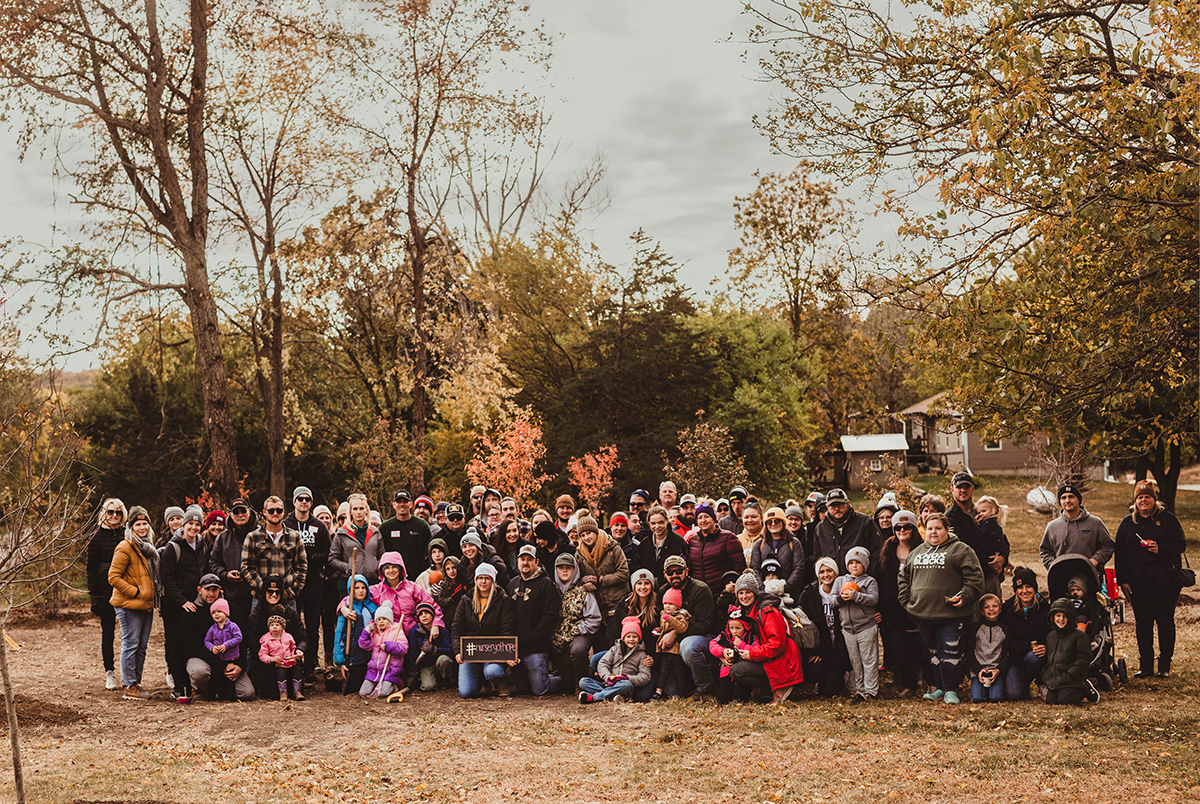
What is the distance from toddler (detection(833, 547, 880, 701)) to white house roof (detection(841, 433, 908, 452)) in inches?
1479

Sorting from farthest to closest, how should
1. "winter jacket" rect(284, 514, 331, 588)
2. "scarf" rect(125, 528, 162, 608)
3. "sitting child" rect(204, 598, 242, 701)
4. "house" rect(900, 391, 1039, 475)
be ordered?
"house" rect(900, 391, 1039, 475) < "winter jacket" rect(284, 514, 331, 588) < "scarf" rect(125, 528, 162, 608) < "sitting child" rect(204, 598, 242, 701)

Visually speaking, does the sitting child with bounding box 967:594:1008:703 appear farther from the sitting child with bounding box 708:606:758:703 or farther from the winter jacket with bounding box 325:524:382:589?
the winter jacket with bounding box 325:524:382:589

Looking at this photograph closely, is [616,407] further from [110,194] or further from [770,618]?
[770,618]

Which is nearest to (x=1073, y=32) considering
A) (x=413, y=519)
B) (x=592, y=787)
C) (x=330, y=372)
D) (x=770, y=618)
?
(x=770, y=618)

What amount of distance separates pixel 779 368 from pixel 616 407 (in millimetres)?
8889

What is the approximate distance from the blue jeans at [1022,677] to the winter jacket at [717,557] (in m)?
2.68

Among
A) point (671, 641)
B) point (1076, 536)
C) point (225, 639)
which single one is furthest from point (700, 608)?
point (225, 639)

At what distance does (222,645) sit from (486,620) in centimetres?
256

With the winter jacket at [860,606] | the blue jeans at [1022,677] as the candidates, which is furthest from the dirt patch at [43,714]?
the blue jeans at [1022,677]

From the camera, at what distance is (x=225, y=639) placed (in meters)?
9.40

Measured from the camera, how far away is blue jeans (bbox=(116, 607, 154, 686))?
9891 millimetres

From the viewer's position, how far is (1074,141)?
294 inches

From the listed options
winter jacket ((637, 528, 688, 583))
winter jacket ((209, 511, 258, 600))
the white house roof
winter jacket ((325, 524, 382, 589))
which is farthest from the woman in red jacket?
the white house roof

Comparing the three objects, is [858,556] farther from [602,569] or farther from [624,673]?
[602,569]
